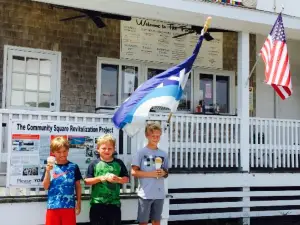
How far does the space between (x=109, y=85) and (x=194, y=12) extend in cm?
288

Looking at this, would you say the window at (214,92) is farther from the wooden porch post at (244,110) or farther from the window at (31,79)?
the window at (31,79)

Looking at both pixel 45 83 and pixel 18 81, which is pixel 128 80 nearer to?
pixel 45 83

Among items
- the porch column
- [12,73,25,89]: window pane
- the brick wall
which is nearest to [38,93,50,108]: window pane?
the brick wall

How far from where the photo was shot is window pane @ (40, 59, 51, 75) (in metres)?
9.71

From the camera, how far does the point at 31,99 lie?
956 cm

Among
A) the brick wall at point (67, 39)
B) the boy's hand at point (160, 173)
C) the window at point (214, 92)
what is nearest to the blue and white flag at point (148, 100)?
the boy's hand at point (160, 173)

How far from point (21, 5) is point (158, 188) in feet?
17.6

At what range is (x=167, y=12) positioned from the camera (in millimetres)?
8336

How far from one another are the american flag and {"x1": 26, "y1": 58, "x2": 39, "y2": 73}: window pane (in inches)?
175

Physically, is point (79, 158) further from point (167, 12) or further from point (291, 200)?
point (291, 200)

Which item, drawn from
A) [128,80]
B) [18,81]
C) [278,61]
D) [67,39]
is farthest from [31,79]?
[278,61]

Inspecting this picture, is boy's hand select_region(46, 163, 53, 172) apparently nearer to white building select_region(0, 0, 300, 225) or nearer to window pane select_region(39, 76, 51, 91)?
white building select_region(0, 0, 300, 225)

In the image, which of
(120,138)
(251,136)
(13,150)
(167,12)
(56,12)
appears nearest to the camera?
(13,150)

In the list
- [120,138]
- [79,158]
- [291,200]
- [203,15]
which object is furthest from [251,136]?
[79,158]
